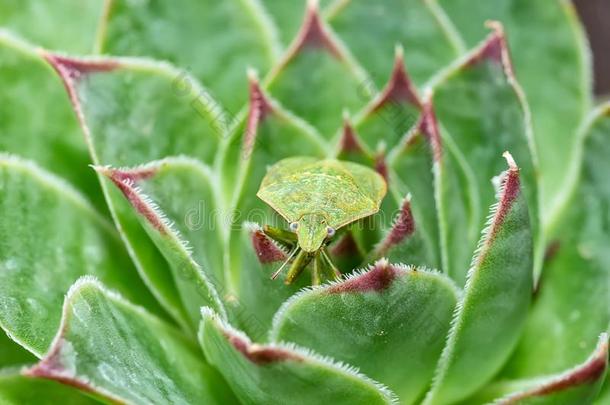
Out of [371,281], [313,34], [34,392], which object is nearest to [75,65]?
[313,34]

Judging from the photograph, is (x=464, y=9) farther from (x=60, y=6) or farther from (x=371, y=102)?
(x=60, y=6)

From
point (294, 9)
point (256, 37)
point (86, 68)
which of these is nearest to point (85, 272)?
point (86, 68)

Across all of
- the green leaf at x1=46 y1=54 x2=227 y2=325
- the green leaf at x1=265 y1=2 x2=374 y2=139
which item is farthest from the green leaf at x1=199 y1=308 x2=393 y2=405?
the green leaf at x1=265 y1=2 x2=374 y2=139

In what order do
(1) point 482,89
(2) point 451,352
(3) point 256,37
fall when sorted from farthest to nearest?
(3) point 256,37 → (1) point 482,89 → (2) point 451,352

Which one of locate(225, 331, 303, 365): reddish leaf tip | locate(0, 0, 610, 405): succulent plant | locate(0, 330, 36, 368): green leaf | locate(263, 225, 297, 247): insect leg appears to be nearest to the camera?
locate(225, 331, 303, 365): reddish leaf tip

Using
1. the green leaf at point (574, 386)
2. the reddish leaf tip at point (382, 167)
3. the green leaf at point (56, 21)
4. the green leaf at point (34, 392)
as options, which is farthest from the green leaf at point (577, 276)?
the green leaf at point (56, 21)

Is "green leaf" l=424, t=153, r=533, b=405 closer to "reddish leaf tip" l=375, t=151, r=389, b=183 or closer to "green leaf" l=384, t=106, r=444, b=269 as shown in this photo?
"green leaf" l=384, t=106, r=444, b=269

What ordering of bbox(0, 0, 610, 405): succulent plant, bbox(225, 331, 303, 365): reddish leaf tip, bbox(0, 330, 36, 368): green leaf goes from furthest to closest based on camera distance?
bbox(0, 330, 36, 368): green leaf
bbox(0, 0, 610, 405): succulent plant
bbox(225, 331, 303, 365): reddish leaf tip
